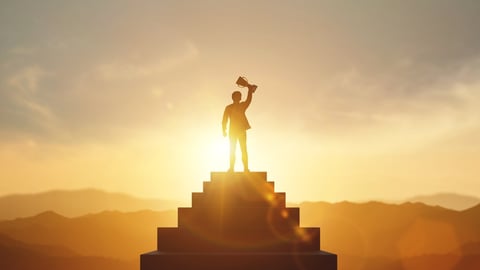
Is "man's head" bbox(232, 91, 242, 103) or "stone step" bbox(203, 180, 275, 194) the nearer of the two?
"stone step" bbox(203, 180, 275, 194)

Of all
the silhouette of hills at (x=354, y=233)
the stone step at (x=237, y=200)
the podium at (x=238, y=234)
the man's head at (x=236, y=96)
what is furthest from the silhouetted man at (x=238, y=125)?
the silhouette of hills at (x=354, y=233)

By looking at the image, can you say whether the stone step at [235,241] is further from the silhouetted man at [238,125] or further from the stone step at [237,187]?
the silhouetted man at [238,125]

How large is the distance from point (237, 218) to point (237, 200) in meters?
0.60

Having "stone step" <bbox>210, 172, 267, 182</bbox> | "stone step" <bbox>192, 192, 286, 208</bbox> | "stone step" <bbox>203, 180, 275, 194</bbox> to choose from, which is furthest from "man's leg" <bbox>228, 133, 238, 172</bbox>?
"stone step" <bbox>192, 192, 286, 208</bbox>

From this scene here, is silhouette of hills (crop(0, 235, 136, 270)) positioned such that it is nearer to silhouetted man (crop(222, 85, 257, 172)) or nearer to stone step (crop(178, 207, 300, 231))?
stone step (crop(178, 207, 300, 231))

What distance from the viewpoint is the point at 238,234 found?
15.4 meters

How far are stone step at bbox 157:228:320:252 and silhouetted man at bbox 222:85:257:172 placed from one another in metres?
2.16

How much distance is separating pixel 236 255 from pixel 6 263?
290ft

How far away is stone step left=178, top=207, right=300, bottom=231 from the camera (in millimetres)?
15578

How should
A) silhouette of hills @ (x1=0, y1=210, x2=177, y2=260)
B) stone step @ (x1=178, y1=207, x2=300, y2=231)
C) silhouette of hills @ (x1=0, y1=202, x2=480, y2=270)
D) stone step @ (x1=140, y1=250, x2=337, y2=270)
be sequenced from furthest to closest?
silhouette of hills @ (x1=0, y1=210, x2=177, y2=260) < silhouette of hills @ (x1=0, y1=202, x2=480, y2=270) < stone step @ (x1=178, y1=207, x2=300, y2=231) < stone step @ (x1=140, y1=250, x2=337, y2=270)

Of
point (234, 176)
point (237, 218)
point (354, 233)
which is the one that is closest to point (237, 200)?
point (237, 218)

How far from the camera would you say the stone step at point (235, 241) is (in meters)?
15.3

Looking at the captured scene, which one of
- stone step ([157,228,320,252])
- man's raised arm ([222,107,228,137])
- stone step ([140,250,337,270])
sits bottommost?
stone step ([140,250,337,270])

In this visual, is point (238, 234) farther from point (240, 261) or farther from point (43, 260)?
point (43, 260)
